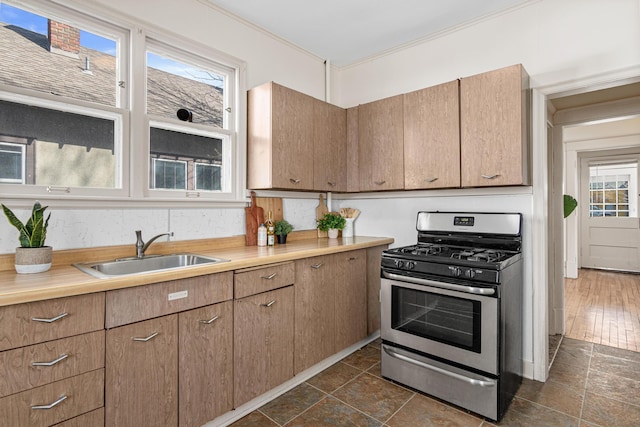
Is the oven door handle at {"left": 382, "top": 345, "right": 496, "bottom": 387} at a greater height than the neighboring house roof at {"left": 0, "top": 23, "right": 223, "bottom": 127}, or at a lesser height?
lesser

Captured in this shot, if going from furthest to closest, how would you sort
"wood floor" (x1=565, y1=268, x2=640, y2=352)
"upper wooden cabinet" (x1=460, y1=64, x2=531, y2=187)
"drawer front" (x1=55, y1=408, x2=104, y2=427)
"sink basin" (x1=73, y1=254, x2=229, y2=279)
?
"wood floor" (x1=565, y1=268, x2=640, y2=352), "upper wooden cabinet" (x1=460, y1=64, x2=531, y2=187), "sink basin" (x1=73, y1=254, x2=229, y2=279), "drawer front" (x1=55, y1=408, x2=104, y2=427)

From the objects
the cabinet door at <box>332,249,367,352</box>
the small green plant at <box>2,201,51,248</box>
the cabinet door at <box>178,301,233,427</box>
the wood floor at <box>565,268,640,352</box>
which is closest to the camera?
the small green plant at <box>2,201,51,248</box>

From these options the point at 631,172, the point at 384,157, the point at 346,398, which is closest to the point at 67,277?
the point at 346,398

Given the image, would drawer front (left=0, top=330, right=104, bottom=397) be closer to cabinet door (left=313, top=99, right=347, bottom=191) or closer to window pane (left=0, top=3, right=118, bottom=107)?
window pane (left=0, top=3, right=118, bottom=107)

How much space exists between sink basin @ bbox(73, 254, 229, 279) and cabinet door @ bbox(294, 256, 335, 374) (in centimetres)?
65

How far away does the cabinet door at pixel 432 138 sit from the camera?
8.25 ft

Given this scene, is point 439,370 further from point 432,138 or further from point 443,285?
point 432,138

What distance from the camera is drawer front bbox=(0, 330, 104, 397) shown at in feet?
4.00

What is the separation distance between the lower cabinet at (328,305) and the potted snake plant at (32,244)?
1355 millimetres

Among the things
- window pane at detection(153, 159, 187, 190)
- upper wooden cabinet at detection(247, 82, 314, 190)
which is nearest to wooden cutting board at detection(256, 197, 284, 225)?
upper wooden cabinet at detection(247, 82, 314, 190)

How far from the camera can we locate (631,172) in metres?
5.91

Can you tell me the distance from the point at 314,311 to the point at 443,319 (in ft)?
2.85

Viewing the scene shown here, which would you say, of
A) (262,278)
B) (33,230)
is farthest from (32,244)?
(262,278)

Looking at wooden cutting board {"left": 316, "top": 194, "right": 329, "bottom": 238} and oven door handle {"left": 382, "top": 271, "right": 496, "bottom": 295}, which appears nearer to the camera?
oven door handle {"left": 382, "top": 271, "right": 496, "bottom": 295}
